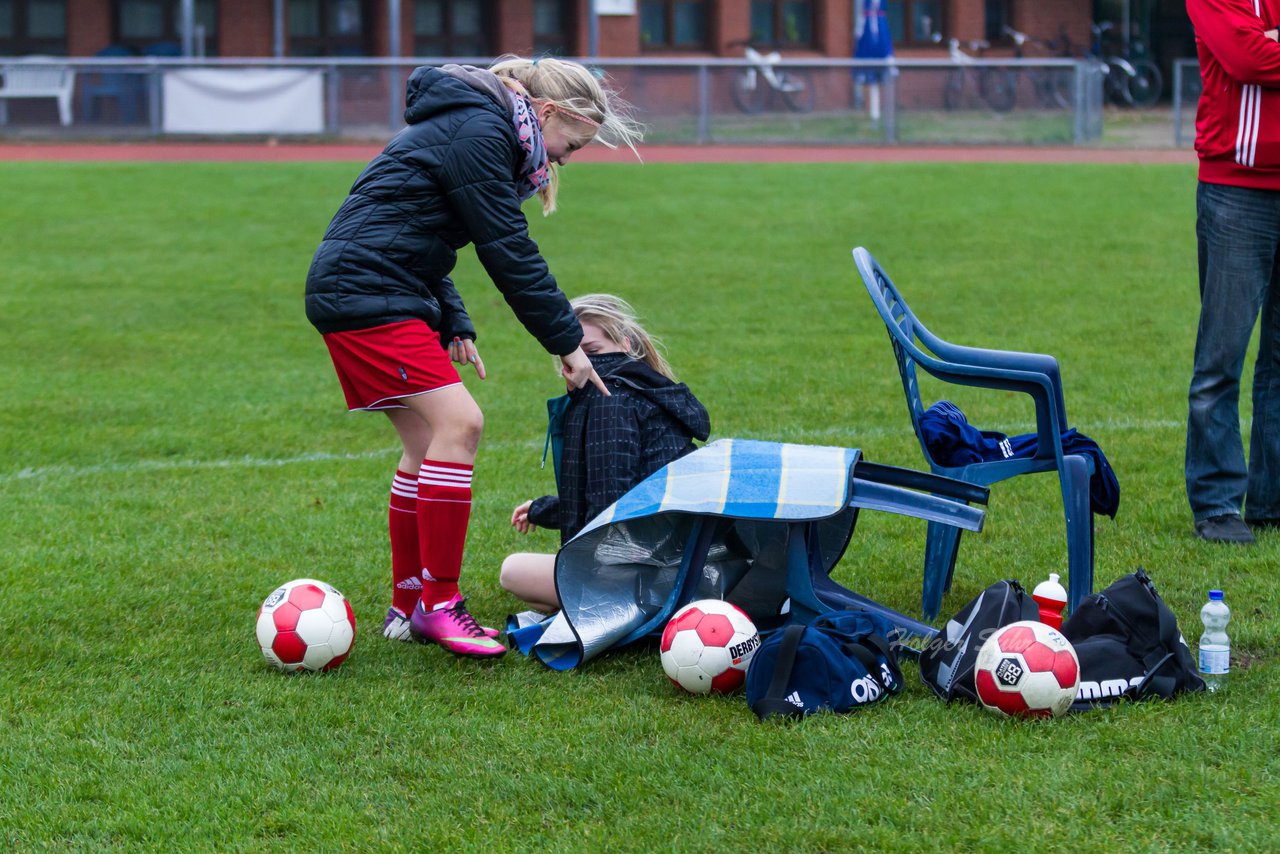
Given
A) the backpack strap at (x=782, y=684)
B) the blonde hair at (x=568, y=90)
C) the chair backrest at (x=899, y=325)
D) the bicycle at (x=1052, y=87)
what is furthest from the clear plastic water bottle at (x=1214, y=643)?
the bicycle at (x=1052, y=87)

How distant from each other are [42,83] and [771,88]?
10.8 meters

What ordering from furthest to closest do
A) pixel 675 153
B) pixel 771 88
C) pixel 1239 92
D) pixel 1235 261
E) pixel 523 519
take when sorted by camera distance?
pixel 771 88 → pixel 675 153 → pixel 1235 261 → pixel 1239 92 → pixel 523 519

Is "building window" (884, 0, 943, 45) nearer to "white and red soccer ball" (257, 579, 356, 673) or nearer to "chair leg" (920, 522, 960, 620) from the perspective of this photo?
"chair leg" (920, 522, 960, 620)

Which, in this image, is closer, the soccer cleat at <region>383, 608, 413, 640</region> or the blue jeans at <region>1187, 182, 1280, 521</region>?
the soccer cleat at <region>383, 608, 413, 640</region>

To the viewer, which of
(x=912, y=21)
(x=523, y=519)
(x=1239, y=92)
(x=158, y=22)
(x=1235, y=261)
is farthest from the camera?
(x=912, y=21)

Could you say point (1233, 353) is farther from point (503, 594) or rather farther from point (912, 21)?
point (912, 21)

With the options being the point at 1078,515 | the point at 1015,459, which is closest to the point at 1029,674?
the point at 1078,515

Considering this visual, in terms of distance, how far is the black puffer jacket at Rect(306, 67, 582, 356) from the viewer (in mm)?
4059

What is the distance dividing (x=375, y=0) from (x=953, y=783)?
3081cm

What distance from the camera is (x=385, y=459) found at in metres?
7.04

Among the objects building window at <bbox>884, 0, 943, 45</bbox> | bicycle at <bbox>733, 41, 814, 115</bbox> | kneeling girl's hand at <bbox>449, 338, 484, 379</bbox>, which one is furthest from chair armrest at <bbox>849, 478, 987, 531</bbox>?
building window at <bbox>884, 0, 943, 45</bbox>

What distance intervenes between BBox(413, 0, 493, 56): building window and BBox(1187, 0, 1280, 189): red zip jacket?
28306mm

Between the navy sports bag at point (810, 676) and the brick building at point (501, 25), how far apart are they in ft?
88.9

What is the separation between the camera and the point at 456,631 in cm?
427
